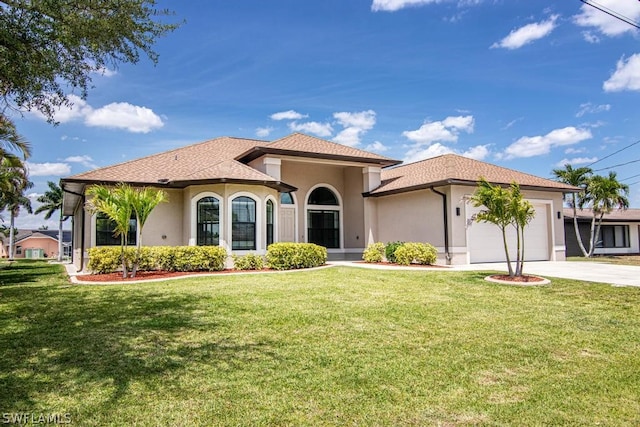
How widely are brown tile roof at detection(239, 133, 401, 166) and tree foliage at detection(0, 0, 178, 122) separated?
9950mm

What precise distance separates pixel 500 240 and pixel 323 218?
8363mm

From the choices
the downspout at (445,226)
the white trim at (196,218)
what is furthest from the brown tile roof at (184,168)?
the downspout at (445,226)

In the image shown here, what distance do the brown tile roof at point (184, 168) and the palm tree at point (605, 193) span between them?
2269 centimetres

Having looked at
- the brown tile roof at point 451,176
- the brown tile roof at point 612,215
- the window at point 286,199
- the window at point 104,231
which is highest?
the brown tile roof at point 451,176

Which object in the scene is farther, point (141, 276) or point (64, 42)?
point (141, 276)

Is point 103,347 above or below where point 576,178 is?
below

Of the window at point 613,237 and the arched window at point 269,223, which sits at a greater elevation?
the arched window at point 269,223

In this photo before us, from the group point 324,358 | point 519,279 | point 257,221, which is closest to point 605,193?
point 519,279

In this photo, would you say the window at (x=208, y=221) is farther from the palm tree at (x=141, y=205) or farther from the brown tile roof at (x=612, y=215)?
the brown tile roof at (x=612, y=215)

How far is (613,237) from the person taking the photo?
33.1m

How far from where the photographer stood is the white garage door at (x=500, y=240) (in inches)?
693

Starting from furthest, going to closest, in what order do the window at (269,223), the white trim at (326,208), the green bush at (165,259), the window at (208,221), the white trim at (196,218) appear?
the white trim at (326,208)
the window at (269,223)
the window at (208,221)
the white trim at (196,218)
the green bush at (165,259)

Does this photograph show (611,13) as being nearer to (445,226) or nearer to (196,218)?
(445,226)

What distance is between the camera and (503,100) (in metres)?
23.0
